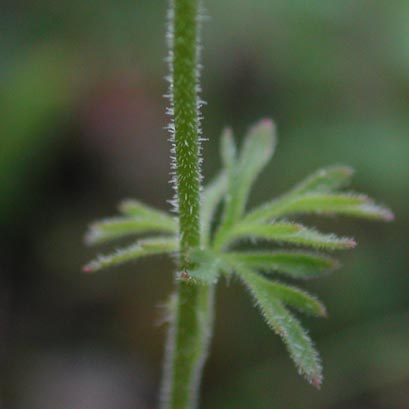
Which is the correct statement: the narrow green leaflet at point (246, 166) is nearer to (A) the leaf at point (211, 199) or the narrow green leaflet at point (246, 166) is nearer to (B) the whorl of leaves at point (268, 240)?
(B) the whorl of leaves at point (268, 240)

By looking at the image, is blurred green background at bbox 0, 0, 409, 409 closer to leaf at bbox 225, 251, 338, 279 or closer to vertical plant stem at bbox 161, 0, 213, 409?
vertical plant stem at bbox 161, 0, 213, 409

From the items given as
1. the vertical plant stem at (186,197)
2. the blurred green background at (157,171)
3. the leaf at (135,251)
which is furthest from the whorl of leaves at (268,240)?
the blurred green background at (157,171)

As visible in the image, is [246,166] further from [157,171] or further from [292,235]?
[157,171]

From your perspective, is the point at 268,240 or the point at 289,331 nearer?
the point at 289,331

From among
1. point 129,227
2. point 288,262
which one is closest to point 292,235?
point 288,262

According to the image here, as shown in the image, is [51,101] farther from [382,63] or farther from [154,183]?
[382,63]

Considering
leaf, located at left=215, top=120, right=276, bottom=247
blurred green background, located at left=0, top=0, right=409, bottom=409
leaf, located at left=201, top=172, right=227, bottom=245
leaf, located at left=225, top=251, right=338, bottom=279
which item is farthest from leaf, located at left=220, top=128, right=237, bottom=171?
blurred green background, located at left=0, top=0, right=409, bottom=409
